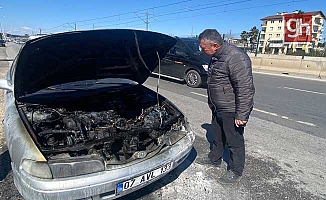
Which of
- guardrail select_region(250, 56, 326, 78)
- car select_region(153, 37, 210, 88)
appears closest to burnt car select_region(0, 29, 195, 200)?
car select_region(153, 37, 210, 88)

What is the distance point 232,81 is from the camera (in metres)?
2.53

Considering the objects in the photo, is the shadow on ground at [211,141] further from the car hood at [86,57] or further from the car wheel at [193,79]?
the car wheel at [193,79]

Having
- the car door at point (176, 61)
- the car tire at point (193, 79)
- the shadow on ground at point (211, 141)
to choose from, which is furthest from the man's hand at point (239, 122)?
the car door at point (176, 61)

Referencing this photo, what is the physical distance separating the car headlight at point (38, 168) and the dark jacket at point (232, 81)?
76.5 inches

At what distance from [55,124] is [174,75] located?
24.2ft

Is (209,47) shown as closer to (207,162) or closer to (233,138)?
(233,138)

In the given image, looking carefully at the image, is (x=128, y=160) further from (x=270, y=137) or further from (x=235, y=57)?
(x=270, y=137)

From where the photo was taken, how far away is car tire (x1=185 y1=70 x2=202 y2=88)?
8.75 meters

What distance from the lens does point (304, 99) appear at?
25.8 ft

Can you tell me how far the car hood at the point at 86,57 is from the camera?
220 cm

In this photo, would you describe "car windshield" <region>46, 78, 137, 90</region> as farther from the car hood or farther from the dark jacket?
the dark jacket

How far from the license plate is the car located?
6.41 metres

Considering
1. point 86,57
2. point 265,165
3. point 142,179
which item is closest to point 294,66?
point 265,165

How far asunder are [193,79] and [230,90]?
249 inches
